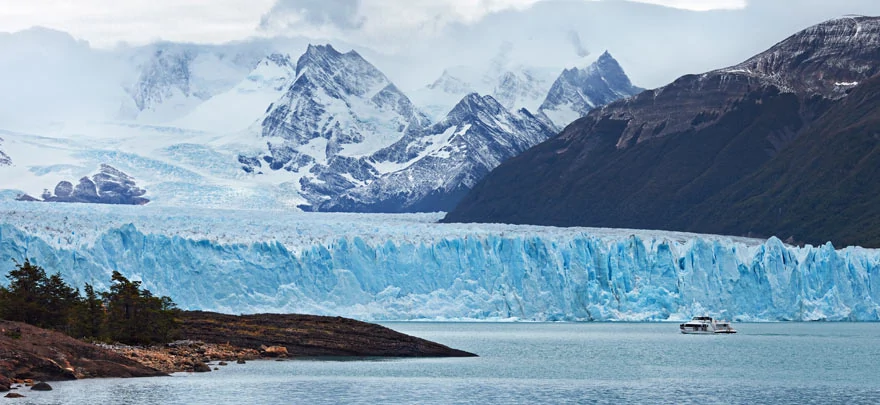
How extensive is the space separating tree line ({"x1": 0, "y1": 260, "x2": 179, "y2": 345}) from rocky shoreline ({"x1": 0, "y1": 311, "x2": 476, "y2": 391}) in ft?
2.55

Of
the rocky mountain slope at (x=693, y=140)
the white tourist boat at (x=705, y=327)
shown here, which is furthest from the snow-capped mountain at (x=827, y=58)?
the white tourist boat at (x=705, y=327)

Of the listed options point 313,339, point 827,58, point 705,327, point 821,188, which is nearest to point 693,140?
point 827,58

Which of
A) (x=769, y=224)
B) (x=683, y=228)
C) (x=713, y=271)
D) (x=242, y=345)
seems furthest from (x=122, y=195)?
(x=242, y=345)

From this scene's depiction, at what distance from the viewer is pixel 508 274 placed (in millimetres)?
67500

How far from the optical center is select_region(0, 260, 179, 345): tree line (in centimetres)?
3847

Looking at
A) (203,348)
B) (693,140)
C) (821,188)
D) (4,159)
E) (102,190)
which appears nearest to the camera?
(203,348)

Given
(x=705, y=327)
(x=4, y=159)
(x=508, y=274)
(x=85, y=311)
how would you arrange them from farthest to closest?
(x=4, y=159) → (x=508, y=274) → (x=705, y=327) → (x=85, y=311)

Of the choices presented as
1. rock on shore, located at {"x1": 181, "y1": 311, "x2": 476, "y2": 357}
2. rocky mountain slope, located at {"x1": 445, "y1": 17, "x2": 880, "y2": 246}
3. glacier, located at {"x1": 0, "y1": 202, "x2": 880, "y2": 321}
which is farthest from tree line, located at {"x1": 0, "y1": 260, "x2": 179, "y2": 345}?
rocky mountain slope, located at {"x1": 445, "y1": 17, "x2": 880, "y2": 246}

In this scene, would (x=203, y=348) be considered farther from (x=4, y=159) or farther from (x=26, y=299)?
(x=4, y=159)

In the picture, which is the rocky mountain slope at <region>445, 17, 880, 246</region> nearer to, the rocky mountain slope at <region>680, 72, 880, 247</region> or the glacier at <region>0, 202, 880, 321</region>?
the rocky mountain slope at <region>680, 72, 880, 247</region>

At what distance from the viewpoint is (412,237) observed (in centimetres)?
6881

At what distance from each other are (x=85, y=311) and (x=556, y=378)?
560 inches

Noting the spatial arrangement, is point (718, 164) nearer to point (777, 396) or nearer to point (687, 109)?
point (687, 109)

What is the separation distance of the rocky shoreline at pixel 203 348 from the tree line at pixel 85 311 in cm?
78
